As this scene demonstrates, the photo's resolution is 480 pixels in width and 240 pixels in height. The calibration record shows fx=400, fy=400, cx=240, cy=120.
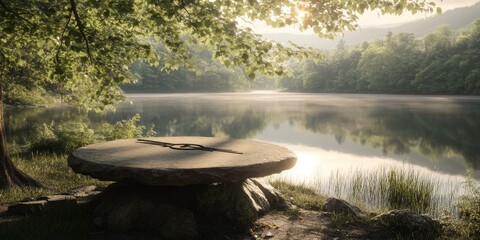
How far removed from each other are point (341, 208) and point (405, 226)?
1373mm

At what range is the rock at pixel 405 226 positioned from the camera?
6574 mm

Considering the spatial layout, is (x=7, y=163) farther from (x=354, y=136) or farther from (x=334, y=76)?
(x=334, y=76)

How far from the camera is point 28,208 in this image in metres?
6.69

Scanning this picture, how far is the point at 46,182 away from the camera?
9.99 metres

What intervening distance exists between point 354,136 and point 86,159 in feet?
81.2

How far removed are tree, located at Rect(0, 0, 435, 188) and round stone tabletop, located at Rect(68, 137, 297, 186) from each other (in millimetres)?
1579

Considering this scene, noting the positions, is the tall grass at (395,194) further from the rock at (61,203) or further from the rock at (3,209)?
the rock at (3,209)

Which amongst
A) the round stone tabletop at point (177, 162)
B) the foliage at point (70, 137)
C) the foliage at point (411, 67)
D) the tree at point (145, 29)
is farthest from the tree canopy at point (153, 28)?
the foliage at point (411, 67)

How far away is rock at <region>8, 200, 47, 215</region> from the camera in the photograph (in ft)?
21.7

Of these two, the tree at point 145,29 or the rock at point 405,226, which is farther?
the tree at point 145,29

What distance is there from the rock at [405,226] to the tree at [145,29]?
3.39m

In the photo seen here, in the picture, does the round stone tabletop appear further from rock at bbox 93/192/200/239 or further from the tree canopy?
the tree canopy

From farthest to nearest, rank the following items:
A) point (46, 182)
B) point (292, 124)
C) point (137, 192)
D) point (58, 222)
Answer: point (292, 124)
point (46, 182)
point (137, 192)
point (58, 222)

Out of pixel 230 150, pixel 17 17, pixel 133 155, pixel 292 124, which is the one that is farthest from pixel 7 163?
pixel 292 124
